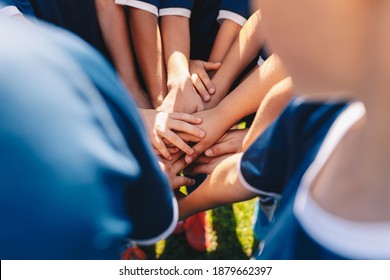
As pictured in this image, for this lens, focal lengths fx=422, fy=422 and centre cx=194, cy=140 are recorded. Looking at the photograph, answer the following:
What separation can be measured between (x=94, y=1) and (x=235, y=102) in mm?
554

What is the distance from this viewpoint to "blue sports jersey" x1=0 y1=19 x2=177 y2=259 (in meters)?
0.47

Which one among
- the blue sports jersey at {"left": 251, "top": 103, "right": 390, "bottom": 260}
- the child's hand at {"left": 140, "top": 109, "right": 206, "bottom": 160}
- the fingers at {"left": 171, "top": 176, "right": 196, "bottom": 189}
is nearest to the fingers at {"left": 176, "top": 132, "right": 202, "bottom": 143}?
the child's hand at {"left": 140, "top": 109, "right": 206, "bottom": 160}

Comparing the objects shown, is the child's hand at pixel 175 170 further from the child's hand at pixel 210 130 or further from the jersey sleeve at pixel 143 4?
the jersey sleeve at pixel 143 4

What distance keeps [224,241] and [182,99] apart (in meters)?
0.81

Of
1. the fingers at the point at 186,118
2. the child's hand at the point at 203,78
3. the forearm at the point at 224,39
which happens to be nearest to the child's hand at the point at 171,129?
the fingers at the point at 186,118

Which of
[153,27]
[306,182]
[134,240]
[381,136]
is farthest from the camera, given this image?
[153,27]

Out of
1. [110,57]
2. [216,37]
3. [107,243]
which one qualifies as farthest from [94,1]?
[107,243]

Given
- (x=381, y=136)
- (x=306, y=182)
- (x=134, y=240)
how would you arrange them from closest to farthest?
A: 1. (x=381, y=136)
2. (x=306, y=182)
3. (x=134, y=240)

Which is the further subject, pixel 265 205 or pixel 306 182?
pixel 265 205

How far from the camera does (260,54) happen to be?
50.5 inches

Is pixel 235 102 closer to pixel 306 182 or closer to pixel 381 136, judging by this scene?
pixel 306 182

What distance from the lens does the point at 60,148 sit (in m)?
0.49

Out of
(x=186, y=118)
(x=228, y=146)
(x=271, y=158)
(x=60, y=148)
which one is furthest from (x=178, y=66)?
(x=60, y=148)

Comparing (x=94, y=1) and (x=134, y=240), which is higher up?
(x=94, y=1)
